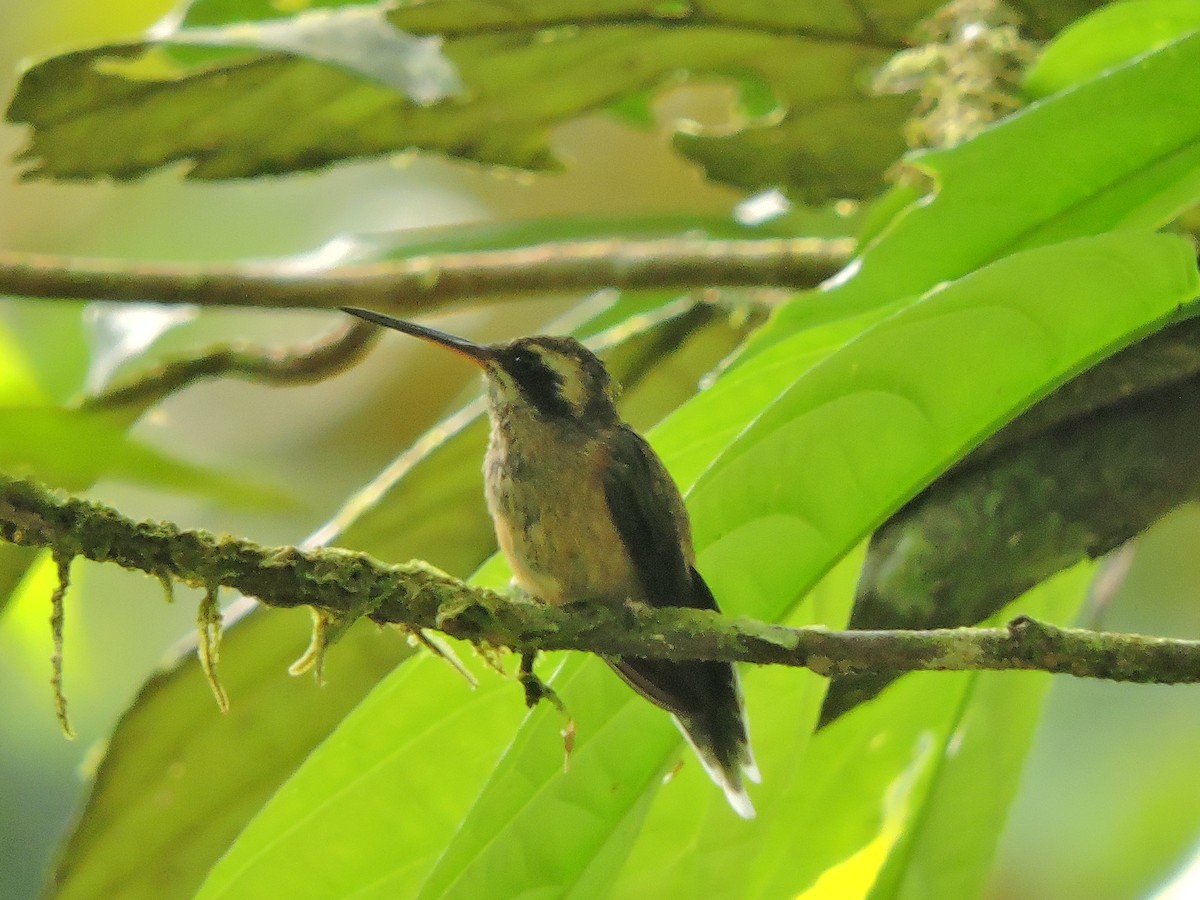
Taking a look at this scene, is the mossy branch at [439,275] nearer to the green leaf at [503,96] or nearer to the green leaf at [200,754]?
the green leaf at [503,96]

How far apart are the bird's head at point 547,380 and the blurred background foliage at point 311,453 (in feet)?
1.62

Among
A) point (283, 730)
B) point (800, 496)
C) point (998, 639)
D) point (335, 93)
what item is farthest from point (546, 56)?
point (998, 639)

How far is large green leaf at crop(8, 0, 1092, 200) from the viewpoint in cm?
270

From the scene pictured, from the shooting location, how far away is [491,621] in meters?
1.49

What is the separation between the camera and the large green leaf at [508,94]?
2701 millimetres

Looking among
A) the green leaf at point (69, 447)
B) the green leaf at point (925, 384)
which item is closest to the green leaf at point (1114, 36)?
the green leaf at point (925, 384)

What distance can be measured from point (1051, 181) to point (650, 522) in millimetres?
844

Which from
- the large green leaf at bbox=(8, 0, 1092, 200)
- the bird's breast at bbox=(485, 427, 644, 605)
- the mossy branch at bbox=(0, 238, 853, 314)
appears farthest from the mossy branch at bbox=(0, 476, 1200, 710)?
the large green leaf at bbox=(8, 0, 1092, 200)

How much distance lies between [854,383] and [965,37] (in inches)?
61.4

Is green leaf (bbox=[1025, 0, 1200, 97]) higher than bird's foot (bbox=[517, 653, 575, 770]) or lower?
higher

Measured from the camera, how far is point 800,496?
1.48m

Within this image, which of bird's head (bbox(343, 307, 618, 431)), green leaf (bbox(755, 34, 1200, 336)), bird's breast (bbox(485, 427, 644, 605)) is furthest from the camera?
bird's head (bbox(343, 307, 618, 431))

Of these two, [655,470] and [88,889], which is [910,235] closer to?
[655,470]

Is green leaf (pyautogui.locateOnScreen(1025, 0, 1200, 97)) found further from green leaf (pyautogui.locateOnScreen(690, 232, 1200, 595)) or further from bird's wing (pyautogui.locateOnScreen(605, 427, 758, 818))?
bird's wing (pyautogui.locateOnScreen(605, 427, 758, 818))
